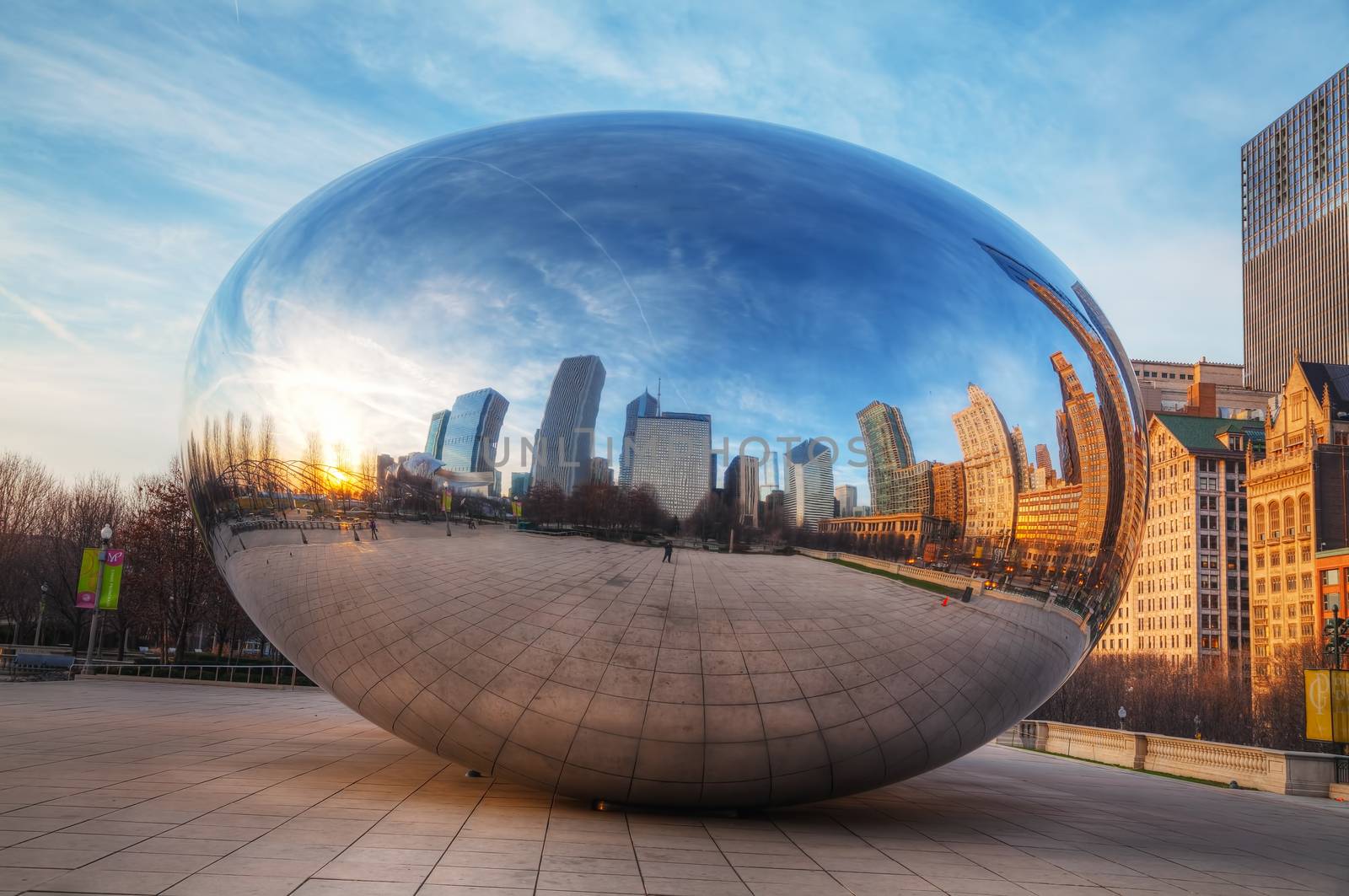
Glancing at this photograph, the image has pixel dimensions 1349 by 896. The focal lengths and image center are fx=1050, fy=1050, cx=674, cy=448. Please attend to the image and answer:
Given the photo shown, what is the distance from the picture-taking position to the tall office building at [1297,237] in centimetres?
14325

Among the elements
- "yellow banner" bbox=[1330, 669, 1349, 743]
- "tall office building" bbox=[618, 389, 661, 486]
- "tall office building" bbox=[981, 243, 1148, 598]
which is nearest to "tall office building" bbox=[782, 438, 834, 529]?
"tall office building" bbox=[618, 389, 661, 486]

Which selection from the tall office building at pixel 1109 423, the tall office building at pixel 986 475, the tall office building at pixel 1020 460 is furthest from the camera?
the tall office building at pixel 1109 423

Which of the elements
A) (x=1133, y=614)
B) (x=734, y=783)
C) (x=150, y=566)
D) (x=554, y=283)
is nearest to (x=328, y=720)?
(x=734, y=783)

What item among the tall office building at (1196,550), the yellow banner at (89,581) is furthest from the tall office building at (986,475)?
the tall office building at (1196,550)

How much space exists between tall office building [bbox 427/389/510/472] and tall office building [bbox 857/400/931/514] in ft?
7.99

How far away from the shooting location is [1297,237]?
151750 millimetres

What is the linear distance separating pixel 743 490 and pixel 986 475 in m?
1.82

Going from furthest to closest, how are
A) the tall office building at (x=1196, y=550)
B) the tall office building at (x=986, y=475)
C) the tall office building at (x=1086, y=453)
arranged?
the tall office building at (x=1196, y=550) → the tall office building at (x=1086, y=453) → the tall office building at (x=986, y=475)

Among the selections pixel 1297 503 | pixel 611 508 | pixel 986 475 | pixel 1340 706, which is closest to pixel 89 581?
pixel 611 508

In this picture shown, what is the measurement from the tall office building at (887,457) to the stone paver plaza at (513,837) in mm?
2495

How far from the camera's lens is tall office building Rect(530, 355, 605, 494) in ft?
22.6

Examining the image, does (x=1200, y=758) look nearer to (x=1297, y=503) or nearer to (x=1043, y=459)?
(x=1043, y=459)

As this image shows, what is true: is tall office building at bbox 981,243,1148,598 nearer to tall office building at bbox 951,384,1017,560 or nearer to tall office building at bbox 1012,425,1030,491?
tall office building at bbox 1012,425,1030,491

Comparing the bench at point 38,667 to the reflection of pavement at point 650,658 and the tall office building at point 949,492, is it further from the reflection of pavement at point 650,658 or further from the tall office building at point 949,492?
the tall office building at point 949,492
